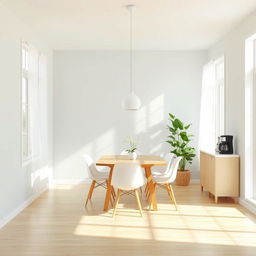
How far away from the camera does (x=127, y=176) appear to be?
5.32 meters

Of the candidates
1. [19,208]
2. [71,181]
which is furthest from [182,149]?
[19,208]

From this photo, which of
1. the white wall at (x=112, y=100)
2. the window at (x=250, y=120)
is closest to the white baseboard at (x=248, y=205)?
the window at (x=250, y=120)

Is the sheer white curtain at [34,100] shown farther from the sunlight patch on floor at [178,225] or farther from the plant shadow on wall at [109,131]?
the sunlight patch on floor at [178,225]

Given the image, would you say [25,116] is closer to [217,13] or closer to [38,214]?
[38,214]

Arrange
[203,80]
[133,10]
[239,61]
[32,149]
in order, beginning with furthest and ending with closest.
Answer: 1. [203,80]
2. [32,149]
3. [239,61]
4. [133,10]

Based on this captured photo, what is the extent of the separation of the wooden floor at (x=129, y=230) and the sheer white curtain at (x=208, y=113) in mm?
1770

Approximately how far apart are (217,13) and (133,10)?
1177 millimetres

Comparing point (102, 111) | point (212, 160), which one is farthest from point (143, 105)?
point (212, 160)

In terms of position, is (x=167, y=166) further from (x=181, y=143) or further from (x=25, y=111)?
(x=25, y=111)

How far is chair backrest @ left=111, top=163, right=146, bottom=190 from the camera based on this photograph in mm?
5293

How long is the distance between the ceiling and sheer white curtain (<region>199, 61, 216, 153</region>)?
0.67m

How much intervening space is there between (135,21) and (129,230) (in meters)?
3.04

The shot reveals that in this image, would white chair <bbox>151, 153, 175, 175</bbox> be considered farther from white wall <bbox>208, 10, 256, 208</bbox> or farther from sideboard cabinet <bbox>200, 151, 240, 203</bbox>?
white wall <bbox>208, 10, 256, 208</bbox>

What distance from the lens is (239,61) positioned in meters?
6.23
